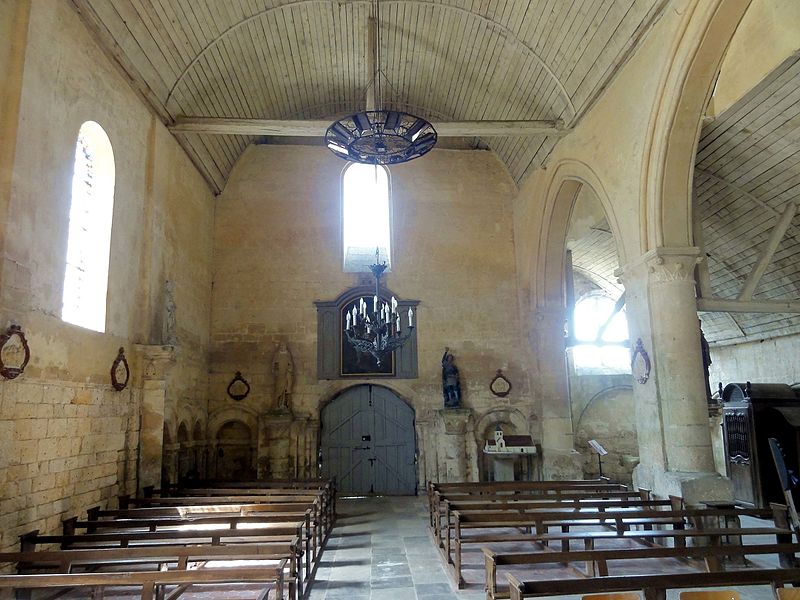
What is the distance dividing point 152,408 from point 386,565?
14.4 feet

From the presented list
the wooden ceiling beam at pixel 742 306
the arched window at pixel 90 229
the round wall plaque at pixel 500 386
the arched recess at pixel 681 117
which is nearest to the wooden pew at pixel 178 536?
the arched window at pixel 90 229

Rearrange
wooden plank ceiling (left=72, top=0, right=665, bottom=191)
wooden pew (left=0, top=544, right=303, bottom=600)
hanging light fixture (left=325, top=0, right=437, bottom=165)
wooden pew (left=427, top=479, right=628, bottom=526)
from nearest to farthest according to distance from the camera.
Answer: wooden pew (left=0, top=544, right=303, bottom=600)
hanging light fixture (left=325, top=0, right=437, bottom=165)
wooden plank ceiling (left=72, top=0, right=665, bottom=191)
wooden pew (left=427, top=479, right=628, bottom=526)

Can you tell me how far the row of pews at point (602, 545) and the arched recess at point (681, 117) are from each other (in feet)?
11.3

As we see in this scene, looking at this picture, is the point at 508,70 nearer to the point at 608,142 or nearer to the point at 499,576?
the point at 608,142

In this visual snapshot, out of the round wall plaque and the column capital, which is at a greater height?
the column capital

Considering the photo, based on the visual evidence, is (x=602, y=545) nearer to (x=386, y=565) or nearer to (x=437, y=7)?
(x=386, y=565)

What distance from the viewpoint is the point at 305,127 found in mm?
10320

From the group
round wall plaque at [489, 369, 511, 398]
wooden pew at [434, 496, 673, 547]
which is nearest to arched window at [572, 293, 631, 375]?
round wall plaque at [489, 369, 511, 398]

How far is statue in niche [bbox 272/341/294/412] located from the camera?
41.4ft

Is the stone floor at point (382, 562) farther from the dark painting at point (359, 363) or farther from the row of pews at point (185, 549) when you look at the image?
the dark painting at point (359, 363)

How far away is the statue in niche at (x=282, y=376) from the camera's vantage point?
12622 millimetres

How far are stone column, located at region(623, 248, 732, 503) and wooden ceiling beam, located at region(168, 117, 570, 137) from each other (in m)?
3.61

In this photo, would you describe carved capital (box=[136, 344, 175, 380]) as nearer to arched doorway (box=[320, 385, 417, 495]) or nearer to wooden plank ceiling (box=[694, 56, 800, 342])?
arched doorway (box=[320, 385, 417, 495])

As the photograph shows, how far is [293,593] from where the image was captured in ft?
15.2
